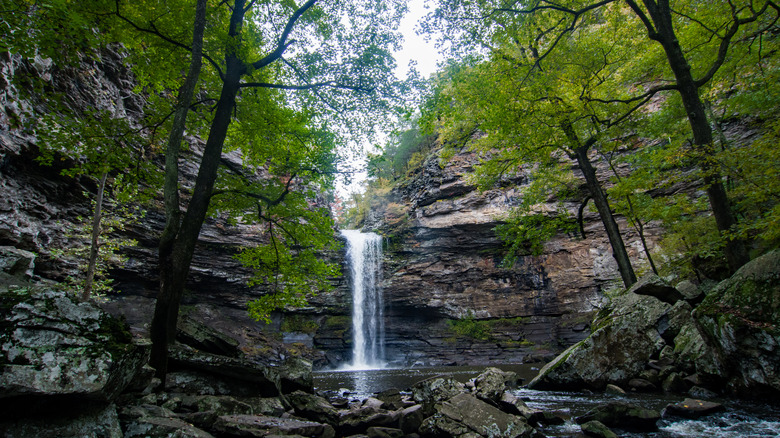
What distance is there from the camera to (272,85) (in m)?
8.28

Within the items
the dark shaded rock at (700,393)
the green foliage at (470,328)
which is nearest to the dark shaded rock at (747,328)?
the dark shaded rock at (700,393)

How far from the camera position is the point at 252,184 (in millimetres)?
9523

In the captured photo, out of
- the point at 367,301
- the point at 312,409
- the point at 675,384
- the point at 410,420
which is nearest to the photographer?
the point at 410,420

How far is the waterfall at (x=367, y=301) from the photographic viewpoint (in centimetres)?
2647

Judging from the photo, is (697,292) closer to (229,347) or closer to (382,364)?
(229,347)

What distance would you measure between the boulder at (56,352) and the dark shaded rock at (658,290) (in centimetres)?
1226

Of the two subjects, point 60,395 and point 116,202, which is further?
point 116,202

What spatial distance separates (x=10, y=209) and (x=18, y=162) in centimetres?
211

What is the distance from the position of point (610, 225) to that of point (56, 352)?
45.9ft

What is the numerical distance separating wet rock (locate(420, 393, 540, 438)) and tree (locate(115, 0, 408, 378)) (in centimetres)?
521

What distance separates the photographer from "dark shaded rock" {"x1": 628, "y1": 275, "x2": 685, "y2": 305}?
10.1m

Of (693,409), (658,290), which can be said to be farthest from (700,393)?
(658,290)

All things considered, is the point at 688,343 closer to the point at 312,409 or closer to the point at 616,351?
the point at 616,351

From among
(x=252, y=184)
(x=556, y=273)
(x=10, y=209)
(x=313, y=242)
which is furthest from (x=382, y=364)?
(x=10, y=209)
